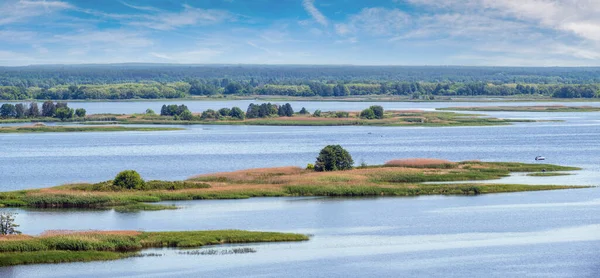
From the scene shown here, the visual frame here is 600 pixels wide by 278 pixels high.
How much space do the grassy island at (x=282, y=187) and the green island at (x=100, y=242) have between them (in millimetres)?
9449

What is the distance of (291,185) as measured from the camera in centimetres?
6141

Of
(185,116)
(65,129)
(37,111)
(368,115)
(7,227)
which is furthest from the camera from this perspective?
(37,111)

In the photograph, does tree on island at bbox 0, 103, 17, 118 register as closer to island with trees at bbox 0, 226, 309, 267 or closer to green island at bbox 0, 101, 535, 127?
green island at bbox 0, 101, 535, 127

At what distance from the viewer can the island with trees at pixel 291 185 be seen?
2195 inches

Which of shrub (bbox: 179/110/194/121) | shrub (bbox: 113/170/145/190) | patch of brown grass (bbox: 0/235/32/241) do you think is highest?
shrub (bbox: 113/170/145/190)

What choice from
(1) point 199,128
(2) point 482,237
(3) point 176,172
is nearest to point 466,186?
(2) point 482,237

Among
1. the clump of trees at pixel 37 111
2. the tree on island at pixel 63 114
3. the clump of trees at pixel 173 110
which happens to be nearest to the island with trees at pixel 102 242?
the tree on island at pixel 63 114

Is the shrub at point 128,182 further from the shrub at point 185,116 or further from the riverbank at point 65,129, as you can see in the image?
the shrub at point 185,116

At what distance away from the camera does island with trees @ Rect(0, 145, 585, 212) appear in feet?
183

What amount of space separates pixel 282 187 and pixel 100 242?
19.7 metres

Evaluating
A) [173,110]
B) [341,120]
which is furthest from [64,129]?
[341,120]

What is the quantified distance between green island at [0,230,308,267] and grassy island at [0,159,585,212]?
9.45m

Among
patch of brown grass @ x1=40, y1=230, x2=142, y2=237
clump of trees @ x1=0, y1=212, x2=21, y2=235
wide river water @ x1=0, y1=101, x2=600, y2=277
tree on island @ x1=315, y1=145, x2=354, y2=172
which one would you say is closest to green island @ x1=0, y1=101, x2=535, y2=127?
wide river water @ x1=0, y1=101, x2=600, y2=277

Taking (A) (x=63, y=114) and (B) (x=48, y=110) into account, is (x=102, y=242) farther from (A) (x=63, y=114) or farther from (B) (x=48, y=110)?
(B) (x=48, y=110)
